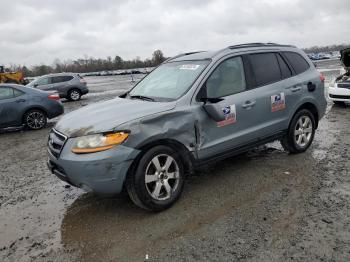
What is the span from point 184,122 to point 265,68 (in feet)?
6.07

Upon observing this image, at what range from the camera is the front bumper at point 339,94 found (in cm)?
1049

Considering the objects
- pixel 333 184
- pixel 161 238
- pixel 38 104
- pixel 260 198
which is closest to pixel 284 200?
pixel 260 198

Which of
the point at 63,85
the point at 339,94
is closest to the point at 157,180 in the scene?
the point at 339,94

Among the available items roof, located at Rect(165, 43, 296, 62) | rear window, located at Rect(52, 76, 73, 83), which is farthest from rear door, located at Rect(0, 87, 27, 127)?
rear window, located at Rect(52, 76, 73, 83)

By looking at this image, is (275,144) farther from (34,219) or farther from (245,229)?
(34,219)

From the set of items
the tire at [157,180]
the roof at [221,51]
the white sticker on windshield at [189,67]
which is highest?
the roof at [221,51]

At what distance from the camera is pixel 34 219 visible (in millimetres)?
4320

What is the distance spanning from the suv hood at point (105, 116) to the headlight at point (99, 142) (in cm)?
6

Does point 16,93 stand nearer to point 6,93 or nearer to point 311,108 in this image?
point 6,93

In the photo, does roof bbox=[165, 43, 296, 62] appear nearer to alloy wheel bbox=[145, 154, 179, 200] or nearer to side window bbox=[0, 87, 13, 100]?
alloy wheel bbox=[145, 154, 179, 200]

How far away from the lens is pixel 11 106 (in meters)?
10.1

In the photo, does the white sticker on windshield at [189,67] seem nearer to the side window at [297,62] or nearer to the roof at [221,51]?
the roof at [221,51]

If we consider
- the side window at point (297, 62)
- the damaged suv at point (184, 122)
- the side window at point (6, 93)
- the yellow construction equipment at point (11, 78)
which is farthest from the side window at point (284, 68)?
the yellow construction equipment at point (11, 78)

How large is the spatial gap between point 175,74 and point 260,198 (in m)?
2.01
